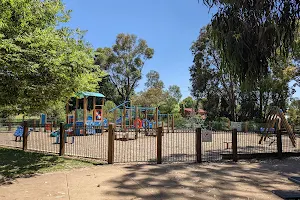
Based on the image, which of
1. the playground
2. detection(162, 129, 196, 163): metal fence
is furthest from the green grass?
detection(162, 129, 196, 163): metal fence

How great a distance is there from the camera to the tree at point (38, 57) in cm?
663

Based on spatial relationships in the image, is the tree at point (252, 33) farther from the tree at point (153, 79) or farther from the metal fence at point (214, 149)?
the tree at point (153, 79)

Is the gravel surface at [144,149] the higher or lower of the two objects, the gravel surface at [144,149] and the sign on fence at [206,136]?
the lower

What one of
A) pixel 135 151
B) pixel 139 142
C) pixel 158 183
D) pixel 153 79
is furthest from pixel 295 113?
pixel 153 79

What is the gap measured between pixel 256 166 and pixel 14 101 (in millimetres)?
7717

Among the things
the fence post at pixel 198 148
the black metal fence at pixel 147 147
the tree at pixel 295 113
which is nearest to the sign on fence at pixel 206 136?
the black metal fence at pixel 147 147

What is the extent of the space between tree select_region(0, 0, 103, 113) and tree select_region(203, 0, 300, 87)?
→ 398 centimetres

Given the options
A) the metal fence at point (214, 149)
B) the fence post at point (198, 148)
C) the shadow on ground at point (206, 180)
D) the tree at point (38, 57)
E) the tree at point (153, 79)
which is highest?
the tree at point (153, 79)

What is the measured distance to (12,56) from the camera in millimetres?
6570

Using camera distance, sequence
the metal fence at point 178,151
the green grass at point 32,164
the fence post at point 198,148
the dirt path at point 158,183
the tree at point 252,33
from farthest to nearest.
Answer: the metal fence at point 178,151
the fence post at point 198,148
the green grass at point 32,164
the tree at point 252,33
the dirt path at point 158,183

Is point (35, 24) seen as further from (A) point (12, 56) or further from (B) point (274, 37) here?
(B) point (274, 37)

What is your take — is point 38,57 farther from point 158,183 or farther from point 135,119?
point 135,119

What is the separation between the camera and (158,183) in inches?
240

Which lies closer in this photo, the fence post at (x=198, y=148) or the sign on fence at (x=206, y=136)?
the fence post at (x=198, y=148)
